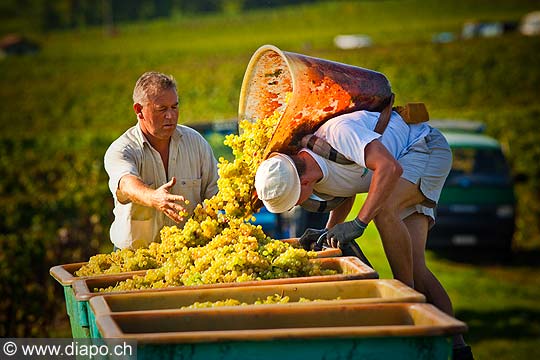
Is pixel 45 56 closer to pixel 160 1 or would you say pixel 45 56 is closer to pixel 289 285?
pixel 160 1

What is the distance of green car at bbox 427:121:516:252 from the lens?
49.2 ft

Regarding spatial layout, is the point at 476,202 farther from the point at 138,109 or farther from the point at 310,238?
the point at 310,238

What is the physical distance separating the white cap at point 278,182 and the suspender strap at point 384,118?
23.3 inches

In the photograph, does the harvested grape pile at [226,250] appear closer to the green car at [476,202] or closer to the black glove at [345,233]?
the black glove at [345,233]

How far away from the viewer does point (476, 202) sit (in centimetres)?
1508

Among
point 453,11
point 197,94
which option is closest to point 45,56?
point 197,94

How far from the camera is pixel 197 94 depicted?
43281mm

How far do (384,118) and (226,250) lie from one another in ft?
4.10

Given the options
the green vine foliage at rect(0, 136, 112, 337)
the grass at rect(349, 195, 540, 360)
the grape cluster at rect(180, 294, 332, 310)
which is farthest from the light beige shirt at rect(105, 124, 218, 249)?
the grass at rect(349, 195, 540, 360)

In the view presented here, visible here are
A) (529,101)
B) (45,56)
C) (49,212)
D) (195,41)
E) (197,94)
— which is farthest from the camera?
(195,41)

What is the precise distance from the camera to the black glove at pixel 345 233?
525 cm

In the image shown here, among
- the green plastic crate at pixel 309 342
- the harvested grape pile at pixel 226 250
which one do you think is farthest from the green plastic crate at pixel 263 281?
the green plastic crate at pixel 309 342

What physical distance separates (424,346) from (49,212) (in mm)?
9530

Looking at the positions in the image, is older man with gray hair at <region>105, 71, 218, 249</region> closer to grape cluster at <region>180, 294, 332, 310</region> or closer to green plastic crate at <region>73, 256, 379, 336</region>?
green plastic crate at <region>73, 256, 379, 336</region>
